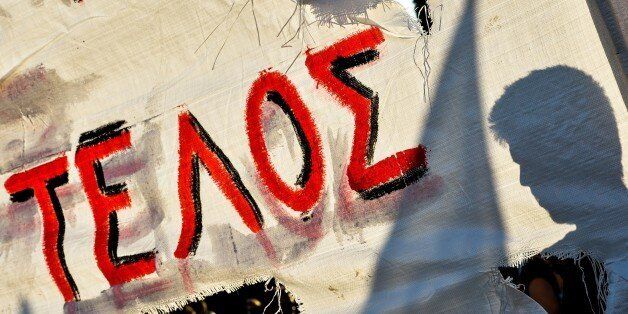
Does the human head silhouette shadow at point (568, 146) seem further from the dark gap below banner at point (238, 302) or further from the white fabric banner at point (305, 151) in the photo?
the dark gap below banner at point (238, 302)

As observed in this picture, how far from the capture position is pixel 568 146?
1.18m

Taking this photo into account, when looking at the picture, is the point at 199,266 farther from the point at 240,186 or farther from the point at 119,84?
the point at 119,84

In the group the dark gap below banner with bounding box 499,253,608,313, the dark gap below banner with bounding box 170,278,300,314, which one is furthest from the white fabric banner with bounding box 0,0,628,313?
the dark gap below banner with bounding box 170,278,300,314

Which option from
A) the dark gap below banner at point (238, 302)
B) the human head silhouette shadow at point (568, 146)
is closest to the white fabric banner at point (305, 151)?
the human head silhouette shadow at point (568, 146)

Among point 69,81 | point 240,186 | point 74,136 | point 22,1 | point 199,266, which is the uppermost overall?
point 22,1

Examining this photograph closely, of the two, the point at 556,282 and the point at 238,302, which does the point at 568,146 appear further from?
the point at 238,302

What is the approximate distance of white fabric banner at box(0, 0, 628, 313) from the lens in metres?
1.19

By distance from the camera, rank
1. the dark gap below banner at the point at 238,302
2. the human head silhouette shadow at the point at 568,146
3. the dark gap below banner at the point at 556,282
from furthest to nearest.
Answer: the dark gap below banner at the point at 238,302 < the dark gap below banner at the point at 556,282 < the human head silhouette shadow at the point at 568,146

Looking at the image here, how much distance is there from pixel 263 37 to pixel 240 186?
1.12ft

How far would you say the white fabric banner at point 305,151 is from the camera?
119 cm

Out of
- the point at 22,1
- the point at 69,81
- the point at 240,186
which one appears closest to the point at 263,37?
the point at 240,186

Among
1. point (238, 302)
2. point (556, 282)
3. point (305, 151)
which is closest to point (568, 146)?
point (556, 282)

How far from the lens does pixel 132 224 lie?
1482mm

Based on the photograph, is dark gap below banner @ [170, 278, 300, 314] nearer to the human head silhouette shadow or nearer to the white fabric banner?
the white fabric banner
